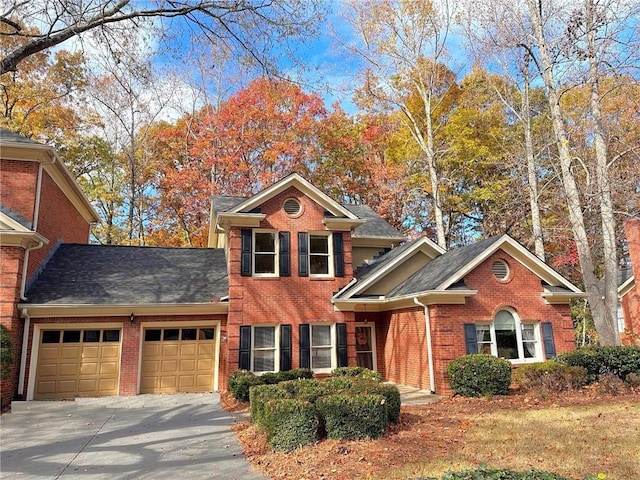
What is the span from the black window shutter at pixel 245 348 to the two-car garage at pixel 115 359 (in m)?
1.27

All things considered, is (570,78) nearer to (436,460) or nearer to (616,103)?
(616,103)

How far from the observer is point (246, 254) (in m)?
14.9

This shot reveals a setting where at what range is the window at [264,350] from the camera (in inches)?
568

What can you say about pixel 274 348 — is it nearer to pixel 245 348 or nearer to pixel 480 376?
pixel 245 348

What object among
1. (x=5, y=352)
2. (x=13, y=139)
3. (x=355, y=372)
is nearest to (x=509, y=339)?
(x=355, y=372)

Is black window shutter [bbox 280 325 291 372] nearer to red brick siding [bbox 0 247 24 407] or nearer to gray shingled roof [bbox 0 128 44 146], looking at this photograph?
red brick siding [bbox 0 247 24 407]

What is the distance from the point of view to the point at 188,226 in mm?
28359

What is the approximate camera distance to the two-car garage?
13.5m

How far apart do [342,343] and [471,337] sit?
4286 millimetres

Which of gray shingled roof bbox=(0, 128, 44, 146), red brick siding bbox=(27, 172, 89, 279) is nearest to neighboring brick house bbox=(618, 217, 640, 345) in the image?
red brick siding bbox=(27, 172, 89, 279)

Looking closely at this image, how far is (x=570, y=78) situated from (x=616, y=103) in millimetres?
10741

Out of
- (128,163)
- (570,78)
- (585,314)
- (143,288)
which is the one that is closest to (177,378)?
(143,288)

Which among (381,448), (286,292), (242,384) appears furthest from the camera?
(286,292)

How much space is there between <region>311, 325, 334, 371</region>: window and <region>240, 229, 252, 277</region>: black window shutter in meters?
3.00
